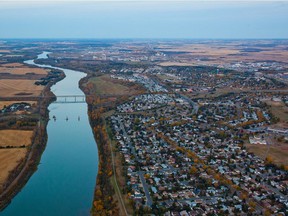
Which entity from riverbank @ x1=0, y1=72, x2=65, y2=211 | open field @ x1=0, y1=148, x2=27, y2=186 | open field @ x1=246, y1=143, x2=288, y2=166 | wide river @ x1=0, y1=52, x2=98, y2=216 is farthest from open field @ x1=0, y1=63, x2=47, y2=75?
open field @ x1=246, y1=143, x2=288, y2=166

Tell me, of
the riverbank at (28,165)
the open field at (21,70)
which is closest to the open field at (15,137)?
the riverbank at (28,165)

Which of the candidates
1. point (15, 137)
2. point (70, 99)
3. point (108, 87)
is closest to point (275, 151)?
point (15, 137)

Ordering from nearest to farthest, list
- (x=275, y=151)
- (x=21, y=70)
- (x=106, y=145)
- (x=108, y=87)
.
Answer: (x=275, y=151), (x=106, y=145), (x=108, y=87), (x=21, y=70)

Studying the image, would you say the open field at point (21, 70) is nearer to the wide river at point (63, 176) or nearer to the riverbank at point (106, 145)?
the riverbank at point (106, 145)

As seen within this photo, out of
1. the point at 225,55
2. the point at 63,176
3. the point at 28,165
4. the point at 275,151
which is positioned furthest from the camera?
the point at 225,55

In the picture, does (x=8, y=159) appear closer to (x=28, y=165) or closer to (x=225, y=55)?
(x=28, y=165)

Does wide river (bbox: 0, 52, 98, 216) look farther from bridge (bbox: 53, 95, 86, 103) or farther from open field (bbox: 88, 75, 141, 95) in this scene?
open field (bbox: 88, 75, 141, 95)

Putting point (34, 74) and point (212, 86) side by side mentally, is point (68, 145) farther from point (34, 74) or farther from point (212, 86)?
point (34, 74)
